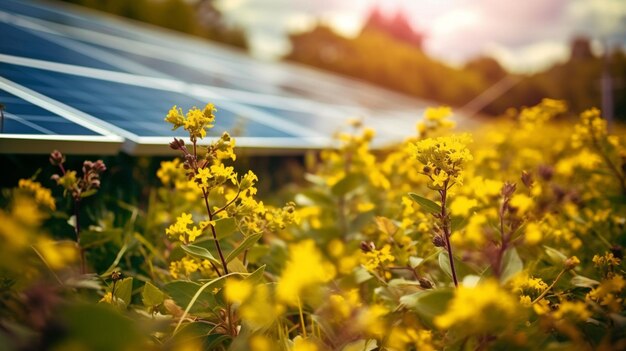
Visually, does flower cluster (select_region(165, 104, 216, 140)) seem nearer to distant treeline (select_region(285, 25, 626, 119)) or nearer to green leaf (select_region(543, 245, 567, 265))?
green leaf (select_region(543, 245, 567, 265))

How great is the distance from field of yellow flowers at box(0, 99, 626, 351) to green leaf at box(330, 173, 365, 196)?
0.01m

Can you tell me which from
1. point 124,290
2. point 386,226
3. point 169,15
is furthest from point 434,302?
point 169,15

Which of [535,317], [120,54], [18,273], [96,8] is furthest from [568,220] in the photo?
[96,8]

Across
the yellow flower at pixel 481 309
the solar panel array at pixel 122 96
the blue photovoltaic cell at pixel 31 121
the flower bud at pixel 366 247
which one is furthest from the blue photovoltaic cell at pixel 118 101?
the yellow flower at pixel 481 309

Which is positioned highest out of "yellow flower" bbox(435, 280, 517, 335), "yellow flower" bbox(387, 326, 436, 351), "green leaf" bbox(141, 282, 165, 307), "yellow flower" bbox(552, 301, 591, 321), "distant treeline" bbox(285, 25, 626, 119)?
"distant treeline" bbox(285, 25, 626, 119)

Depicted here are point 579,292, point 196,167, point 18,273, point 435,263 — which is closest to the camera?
point 18,273

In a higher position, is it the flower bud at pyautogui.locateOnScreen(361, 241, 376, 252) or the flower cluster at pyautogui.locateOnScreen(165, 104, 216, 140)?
the flower cluster at pyautogui.locateOnScreen(165, 104, 216, 140)

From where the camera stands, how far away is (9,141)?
6.04 ft

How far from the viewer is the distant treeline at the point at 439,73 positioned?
1961 centimetres

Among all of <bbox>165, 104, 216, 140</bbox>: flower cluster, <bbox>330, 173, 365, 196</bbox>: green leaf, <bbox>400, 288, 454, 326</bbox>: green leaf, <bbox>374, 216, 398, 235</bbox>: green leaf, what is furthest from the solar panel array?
<bbox>400, 288, 454, 326</bbox>: green leaf

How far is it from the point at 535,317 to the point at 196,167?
108cm

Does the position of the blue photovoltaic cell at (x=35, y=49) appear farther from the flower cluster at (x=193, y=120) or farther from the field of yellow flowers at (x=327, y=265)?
the flower cluster at (x=193, y=120)

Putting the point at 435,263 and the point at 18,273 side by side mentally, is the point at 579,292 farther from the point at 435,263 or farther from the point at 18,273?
the point at 18,273

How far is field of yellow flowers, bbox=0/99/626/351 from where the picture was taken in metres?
0.95
